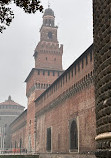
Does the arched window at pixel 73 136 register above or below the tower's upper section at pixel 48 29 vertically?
below

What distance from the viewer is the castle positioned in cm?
1491

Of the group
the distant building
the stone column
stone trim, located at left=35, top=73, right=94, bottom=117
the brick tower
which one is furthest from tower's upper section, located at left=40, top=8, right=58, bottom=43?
the stone column

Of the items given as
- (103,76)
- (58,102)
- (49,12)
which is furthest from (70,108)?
(49,12)

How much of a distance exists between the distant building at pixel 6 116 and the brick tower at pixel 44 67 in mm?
22963

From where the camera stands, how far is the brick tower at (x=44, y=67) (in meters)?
31.1

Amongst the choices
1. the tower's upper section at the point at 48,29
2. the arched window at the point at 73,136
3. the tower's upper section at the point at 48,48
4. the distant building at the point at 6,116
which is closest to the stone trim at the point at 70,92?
the arched window at the point at 73,136

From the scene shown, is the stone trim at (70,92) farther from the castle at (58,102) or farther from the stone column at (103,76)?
the stone column at (103,76)

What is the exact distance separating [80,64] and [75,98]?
7.19ft

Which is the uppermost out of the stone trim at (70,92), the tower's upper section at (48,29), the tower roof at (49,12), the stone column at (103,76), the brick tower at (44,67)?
the tower roof at (49,12)

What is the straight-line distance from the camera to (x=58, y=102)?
2092cm

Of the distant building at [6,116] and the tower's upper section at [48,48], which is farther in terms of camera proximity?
the distant building at [6,116]

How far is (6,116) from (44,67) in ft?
93.4

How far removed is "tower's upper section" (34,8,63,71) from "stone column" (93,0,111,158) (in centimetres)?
2914

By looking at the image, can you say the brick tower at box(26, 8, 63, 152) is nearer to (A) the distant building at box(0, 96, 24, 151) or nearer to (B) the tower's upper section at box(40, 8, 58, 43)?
(B) the tower's upper section at box(40, 8, 58, 43)
